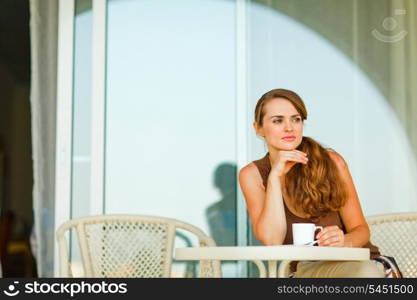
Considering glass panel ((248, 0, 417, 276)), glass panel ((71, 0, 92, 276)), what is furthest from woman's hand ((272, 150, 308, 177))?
glass panel ((71, 0, 92, 276))

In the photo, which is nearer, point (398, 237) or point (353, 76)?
point (398, 237)

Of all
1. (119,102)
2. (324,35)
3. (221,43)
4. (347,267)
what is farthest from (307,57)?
(347,267)

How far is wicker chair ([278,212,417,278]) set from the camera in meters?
3.51

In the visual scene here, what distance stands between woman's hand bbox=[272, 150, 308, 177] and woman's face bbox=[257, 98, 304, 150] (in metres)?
0.18

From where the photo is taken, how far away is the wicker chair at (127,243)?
139 inches

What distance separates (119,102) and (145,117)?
0.48 feet

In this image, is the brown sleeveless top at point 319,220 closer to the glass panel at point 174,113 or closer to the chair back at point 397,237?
the chair back at point 397,237

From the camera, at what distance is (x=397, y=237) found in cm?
355

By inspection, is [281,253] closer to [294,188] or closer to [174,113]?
[294,188]

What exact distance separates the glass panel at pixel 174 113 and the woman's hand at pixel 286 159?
38.2 inches

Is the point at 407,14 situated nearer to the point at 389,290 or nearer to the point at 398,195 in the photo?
the point at 398,195

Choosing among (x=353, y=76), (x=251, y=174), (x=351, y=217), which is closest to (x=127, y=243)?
(x=251, y=174)

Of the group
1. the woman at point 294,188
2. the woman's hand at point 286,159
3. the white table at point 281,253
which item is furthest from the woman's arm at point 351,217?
the white table at point 281,253
